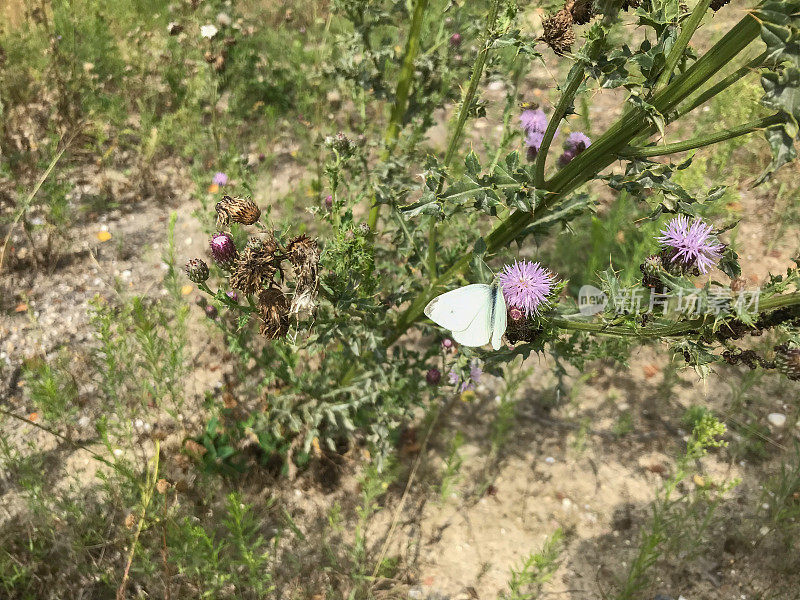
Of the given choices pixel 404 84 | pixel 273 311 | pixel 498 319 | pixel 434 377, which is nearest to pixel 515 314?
pixel 498 319

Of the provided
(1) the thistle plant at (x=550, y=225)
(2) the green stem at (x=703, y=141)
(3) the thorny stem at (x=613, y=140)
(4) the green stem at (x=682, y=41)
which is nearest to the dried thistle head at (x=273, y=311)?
(1) the thistle plant at (x=550, y=225)

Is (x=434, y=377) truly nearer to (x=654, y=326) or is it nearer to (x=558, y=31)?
(x=654, y=326)

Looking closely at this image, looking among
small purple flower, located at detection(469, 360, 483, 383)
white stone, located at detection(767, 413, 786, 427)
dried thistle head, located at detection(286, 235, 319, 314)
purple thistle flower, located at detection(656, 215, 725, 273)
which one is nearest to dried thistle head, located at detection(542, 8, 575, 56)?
purple thistle flower, located at detection(656, 215, 725, 273)

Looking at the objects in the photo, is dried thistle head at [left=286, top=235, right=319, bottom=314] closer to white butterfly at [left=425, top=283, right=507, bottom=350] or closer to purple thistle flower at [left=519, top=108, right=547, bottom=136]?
white butterfly at [left=425, top=283, right=507, bottom=350]

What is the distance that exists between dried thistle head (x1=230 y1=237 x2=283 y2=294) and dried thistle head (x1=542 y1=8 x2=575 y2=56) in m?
1.19

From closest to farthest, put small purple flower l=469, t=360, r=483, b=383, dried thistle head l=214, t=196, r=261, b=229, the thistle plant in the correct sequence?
the thistle plant → dried thistle head l=214, t=196, r=261, b=229 → small purple flower l=469, t=360, r=483, b=383

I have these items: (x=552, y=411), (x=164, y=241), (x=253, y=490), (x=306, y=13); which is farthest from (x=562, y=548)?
(x=306, y=13)

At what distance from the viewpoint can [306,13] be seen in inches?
250

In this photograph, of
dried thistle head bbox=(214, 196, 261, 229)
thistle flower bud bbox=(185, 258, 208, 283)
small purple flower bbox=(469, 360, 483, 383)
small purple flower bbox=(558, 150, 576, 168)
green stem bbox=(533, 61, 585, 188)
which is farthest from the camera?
small purple flower bbox=(558, 150, 576, 168)

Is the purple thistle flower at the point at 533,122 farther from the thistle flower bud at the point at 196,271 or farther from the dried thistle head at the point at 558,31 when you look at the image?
the thistle flower bud at the point at 196,271

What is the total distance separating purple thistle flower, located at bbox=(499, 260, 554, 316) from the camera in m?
2.02

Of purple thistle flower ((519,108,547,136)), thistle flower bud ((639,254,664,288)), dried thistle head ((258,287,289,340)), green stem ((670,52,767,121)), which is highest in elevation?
purple thistle flower ((519,108,547,136))

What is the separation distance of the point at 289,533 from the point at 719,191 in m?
2.62

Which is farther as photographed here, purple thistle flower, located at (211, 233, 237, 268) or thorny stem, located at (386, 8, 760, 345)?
purple thistle flower, located at (211, 233, 237, 268)
